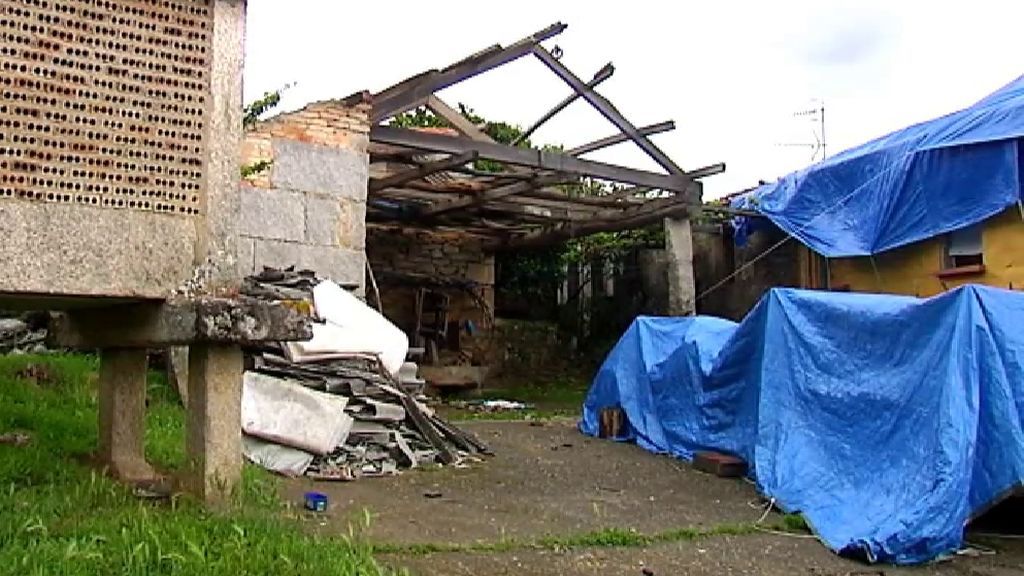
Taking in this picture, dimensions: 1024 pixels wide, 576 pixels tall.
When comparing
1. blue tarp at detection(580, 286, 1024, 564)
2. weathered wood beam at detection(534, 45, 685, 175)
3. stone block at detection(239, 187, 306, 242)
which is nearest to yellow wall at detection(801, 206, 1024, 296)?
weathered wood beam at detection(534, 45, 685, 175)

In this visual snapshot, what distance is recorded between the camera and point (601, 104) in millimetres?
11336

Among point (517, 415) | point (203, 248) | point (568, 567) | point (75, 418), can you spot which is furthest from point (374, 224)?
point (568, 567)

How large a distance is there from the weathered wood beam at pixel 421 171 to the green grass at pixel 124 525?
4537 millimetres

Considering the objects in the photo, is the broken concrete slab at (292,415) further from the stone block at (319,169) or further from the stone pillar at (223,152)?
the stone block at (319,169)

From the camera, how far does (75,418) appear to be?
22.7 ft

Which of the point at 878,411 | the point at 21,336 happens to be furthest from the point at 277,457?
the point at 878,411

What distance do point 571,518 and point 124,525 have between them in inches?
99.9

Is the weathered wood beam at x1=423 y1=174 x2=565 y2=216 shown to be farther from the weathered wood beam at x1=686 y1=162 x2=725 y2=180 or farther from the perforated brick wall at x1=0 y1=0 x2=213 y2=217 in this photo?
the perforated brick wall at x1=0 y1=0 x2=213 y2=217

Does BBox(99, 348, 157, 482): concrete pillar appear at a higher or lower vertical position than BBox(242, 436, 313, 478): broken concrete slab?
higher

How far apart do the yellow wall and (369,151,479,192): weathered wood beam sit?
567cm

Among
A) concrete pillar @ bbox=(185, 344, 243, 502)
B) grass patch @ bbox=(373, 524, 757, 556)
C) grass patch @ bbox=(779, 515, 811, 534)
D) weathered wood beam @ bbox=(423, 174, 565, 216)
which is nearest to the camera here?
grass patch @ bbox=(373, 524, 757, 556)

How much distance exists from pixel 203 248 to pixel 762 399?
165 inches

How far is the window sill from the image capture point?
35.9ft

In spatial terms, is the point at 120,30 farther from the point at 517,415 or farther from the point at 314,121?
the point at 517,415
